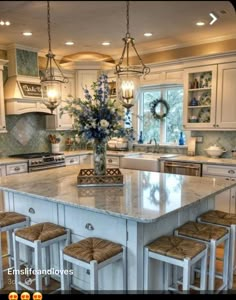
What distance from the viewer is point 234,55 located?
4.19 metres

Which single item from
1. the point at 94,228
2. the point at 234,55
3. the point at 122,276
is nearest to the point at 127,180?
the point at 94,228

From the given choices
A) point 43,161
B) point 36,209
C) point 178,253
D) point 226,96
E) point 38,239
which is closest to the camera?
point 178,253

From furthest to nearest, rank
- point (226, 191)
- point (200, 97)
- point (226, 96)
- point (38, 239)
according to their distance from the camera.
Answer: point (200, 97) < point (226, 96) < point (226, 191) < point (38, 239)

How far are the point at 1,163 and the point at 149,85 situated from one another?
293cm

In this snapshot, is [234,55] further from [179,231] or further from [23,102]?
[23,102]

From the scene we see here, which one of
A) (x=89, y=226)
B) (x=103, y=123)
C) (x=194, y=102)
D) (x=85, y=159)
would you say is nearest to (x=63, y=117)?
(x=85, y=159)

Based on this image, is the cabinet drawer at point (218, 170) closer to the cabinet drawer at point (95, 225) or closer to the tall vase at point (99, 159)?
the tall vase at point (99, 159)

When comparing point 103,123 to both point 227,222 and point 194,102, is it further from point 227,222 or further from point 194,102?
point 194,102

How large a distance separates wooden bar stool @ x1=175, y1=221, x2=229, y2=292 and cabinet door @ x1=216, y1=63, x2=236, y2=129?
2362mm

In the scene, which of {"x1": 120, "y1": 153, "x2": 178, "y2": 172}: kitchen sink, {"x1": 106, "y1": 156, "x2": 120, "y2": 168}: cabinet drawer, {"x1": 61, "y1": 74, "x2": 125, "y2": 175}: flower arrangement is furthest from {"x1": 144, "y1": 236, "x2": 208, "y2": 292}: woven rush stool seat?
{"x1": 106, "y1": 156, "x2": 120, "y2": 168}: cabinet drawer

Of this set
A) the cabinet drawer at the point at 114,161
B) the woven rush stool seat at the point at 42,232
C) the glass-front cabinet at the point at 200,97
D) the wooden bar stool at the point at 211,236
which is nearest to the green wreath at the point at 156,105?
the glass-front cabinet at the point at 200,97

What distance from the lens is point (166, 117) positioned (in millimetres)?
5488

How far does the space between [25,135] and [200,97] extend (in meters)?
3.19

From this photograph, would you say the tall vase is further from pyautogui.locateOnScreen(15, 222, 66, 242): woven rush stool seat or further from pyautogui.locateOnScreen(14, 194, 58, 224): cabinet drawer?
pyautogui.locateOnScreen(15, 222, 66, 242): woven rush stool seat
